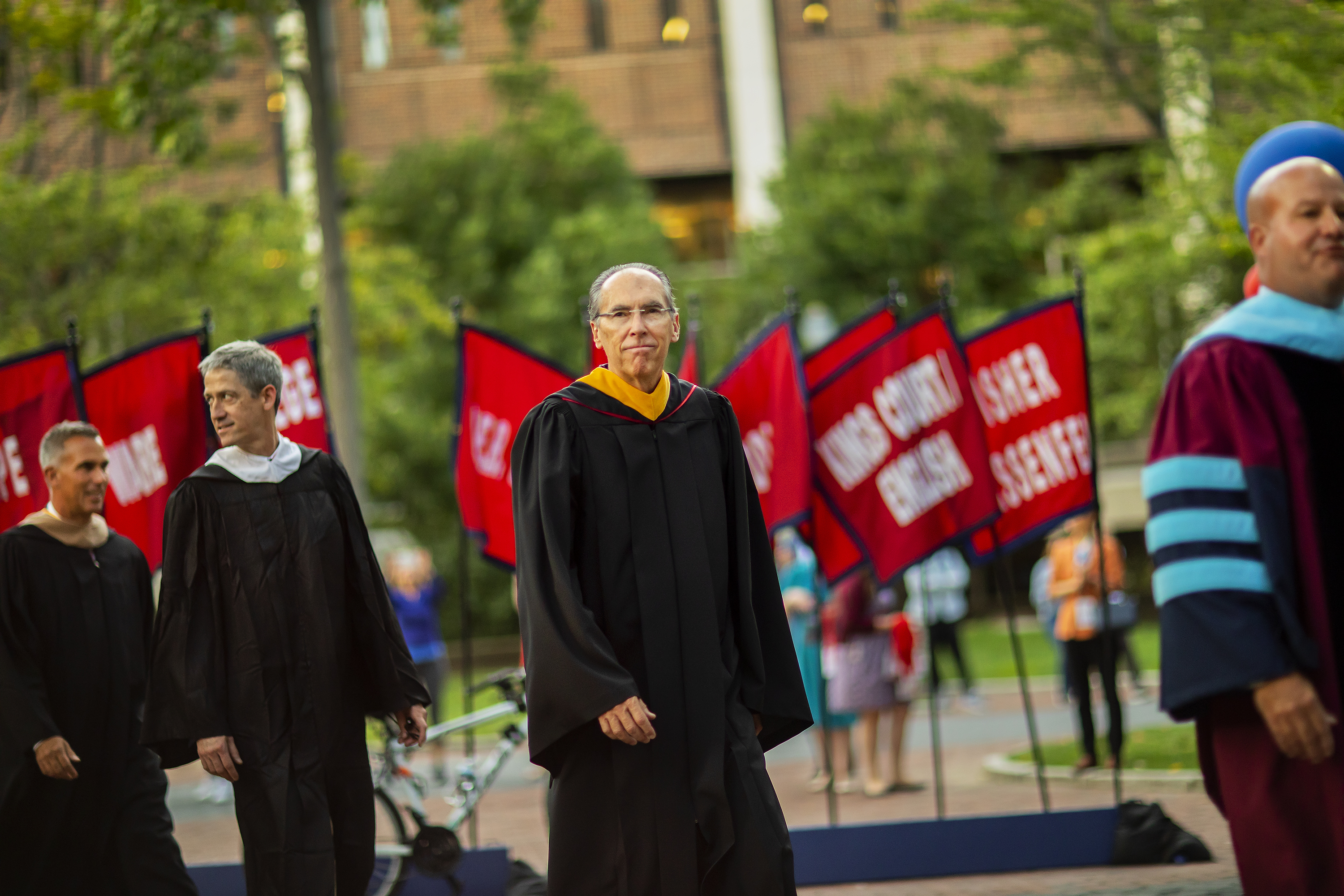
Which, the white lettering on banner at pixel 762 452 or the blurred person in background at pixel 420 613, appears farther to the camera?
the blurred person in background at pixel 420 613

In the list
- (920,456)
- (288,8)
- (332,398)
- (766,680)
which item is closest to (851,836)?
(920,456)

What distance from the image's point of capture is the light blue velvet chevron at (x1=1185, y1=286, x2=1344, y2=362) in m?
3.38

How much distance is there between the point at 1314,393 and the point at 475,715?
218 inches

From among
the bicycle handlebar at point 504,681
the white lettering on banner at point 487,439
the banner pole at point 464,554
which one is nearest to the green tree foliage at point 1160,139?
the white lettering on banner at point 487,439

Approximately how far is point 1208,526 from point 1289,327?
1.66 ft

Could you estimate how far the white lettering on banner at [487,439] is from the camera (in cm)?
782

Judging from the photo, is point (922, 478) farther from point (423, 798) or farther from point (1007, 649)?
point (1007, 649)

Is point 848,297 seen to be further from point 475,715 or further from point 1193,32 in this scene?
point 475,715

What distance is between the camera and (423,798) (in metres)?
8.00

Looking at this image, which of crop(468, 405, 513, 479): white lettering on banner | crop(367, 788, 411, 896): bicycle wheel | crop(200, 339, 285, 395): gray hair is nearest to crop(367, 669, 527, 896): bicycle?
crop(367, 788, 411, 896): bicycle wheel

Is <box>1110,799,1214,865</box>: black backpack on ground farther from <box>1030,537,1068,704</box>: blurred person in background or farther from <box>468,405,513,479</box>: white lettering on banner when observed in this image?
<box>1030,537,1068,704</box>: blurred person in background

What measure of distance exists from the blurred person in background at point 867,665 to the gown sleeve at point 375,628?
5876mm

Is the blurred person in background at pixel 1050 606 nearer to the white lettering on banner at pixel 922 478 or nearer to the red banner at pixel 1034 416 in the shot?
the red banner at pixel 1034 416

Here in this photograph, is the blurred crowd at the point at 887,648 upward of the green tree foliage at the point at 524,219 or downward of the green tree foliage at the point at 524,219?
downward
